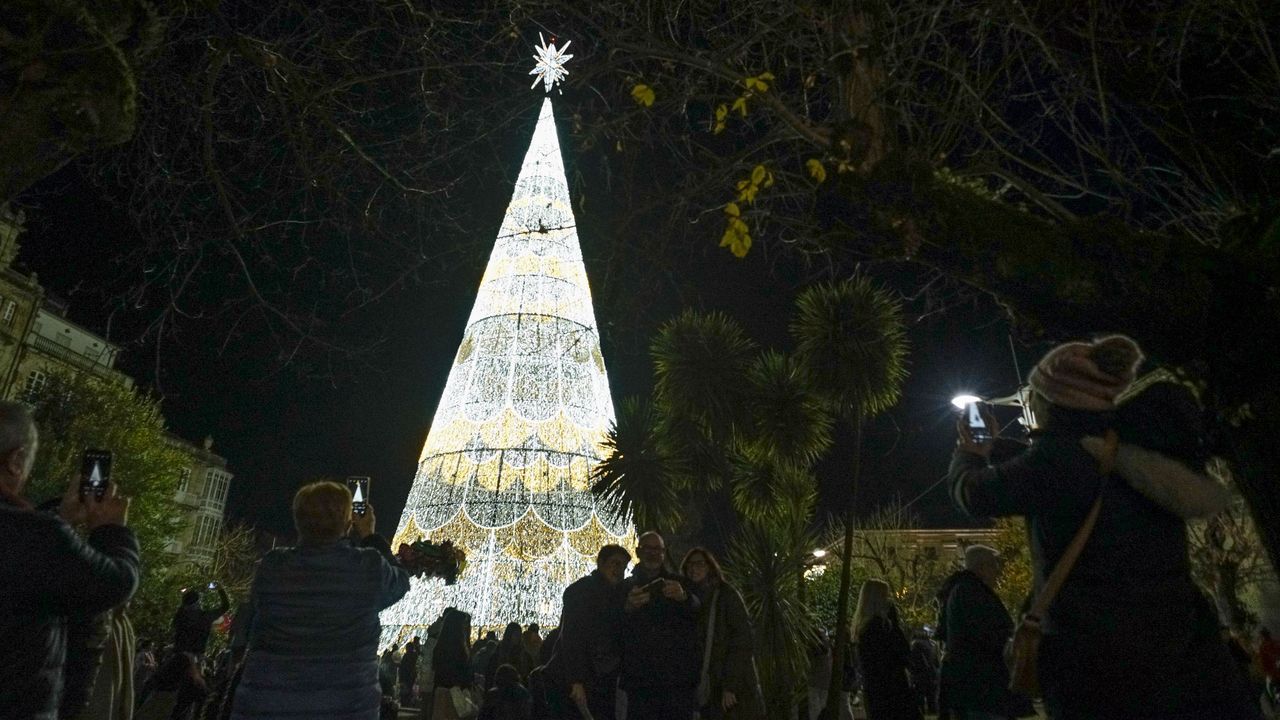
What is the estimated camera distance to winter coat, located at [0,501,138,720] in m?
1.93

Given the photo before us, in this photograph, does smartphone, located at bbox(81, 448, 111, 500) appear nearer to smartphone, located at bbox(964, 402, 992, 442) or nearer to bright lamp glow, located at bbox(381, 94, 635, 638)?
smartphone, located at bbox(964, 402, 992, 442)

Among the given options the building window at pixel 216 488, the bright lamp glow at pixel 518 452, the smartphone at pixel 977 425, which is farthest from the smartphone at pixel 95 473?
the building window at pixel 216 488

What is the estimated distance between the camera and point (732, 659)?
15.3 feet

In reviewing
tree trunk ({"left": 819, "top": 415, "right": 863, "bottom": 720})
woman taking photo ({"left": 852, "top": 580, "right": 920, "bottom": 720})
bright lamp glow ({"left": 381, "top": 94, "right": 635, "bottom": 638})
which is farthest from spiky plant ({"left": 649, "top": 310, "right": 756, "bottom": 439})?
woman taking photo ({"left": 852, "top": 580, "right": 920, "bottom": 720})

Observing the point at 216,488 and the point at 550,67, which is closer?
the point at 550,67

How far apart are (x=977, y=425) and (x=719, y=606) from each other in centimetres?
287

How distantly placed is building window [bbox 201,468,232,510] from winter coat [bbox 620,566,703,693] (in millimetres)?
64123

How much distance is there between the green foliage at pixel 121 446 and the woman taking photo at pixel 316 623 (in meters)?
25.4

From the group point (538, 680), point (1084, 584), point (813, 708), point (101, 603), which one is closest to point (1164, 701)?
point (1084, 584)

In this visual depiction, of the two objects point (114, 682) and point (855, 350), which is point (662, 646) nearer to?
point (114, 682)

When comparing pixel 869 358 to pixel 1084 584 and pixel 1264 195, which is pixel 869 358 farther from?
pixel 1084 584

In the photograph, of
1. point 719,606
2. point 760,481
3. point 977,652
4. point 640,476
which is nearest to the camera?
point 977,652

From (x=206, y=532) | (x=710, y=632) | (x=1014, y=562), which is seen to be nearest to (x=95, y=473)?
(x=710, y=632)

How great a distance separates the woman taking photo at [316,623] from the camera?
2.66 m
